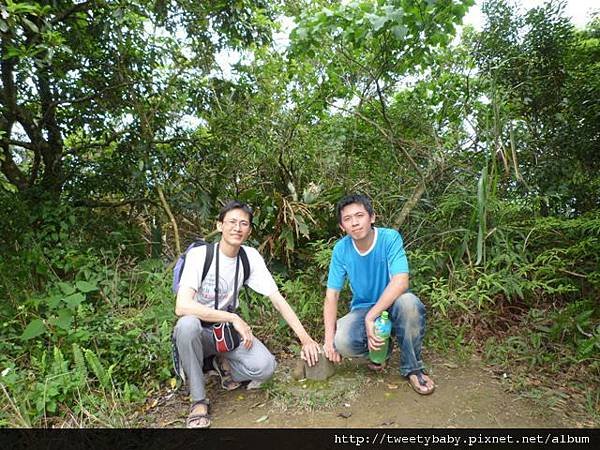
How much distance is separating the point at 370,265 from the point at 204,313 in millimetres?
1129

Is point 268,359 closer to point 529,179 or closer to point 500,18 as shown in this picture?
point 529,179

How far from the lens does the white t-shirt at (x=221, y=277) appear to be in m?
2.45

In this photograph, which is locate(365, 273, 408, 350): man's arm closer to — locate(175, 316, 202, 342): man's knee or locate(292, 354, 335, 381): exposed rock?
locate(292, 354, 335, 381): exposed rock

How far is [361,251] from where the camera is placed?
264 centimetres

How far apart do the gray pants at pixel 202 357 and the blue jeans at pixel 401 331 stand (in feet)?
1.75

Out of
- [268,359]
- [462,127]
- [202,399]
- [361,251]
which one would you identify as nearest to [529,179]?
[462,127]

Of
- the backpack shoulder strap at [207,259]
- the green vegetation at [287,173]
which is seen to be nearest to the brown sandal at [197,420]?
the green vegetation at [287,173]

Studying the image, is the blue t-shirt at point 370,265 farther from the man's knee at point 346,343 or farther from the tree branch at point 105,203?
the tree branch at point 105,203

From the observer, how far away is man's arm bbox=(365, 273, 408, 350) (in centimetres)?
243

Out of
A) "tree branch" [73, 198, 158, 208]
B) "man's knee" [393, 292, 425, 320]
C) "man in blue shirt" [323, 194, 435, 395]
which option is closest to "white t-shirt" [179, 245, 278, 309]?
"man in blue shirt" [323, 194, 435, 395]

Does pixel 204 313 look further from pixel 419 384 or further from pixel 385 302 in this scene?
pixel 419 384

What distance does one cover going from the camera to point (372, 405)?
7.88 feet

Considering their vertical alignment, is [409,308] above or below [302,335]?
above

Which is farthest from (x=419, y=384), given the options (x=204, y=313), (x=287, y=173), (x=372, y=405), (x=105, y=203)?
(x=105, y=203)
